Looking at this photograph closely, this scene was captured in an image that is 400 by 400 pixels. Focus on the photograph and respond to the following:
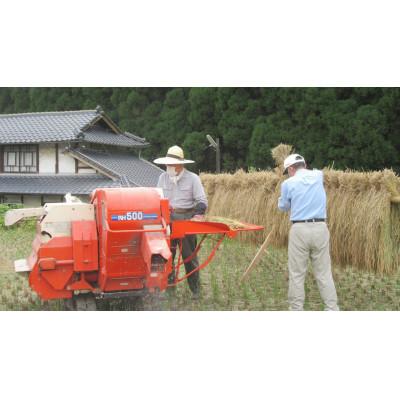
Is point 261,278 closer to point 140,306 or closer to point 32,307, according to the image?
point 140,306

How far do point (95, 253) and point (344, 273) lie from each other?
130 inches

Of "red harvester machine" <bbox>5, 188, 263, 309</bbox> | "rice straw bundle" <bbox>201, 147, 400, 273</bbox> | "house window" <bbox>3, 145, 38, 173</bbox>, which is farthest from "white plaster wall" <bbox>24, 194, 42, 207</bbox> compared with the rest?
"rice straw bundle" <bbox>201, 147, 400, 273</bbox>

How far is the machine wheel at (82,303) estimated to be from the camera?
479 cm

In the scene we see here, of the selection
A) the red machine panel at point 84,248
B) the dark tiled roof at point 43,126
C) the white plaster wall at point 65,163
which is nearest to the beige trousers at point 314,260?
the red machine panel at point 84,248

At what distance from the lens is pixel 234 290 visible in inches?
229

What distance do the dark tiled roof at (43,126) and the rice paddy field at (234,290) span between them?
1287 millimetres

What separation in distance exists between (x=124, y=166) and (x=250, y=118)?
267 cm

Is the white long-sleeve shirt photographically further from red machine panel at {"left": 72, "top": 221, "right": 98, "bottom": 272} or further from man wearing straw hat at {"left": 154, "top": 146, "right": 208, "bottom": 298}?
red machine panel at {"left": 72, "top": 221, "right": 98, "bottom": 272}

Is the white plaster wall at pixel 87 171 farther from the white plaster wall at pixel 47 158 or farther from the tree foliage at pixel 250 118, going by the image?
the tree foliage at pixel 250 118

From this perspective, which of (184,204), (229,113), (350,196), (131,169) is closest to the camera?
(184,204)

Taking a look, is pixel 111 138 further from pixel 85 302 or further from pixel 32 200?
pixel 85 302

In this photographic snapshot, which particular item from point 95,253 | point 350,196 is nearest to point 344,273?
point 350,196

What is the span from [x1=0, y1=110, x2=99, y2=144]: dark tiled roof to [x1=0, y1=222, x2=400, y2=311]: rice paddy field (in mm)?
1287
